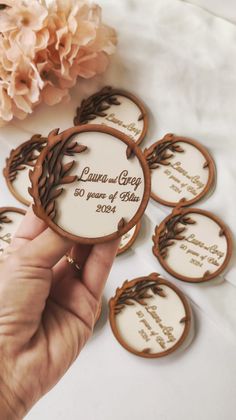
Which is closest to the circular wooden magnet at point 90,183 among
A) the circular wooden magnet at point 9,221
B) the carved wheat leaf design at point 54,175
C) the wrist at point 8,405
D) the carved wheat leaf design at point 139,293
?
A: the carved wheat leaf design at point 54,175

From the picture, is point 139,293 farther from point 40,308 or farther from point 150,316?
point 40,308

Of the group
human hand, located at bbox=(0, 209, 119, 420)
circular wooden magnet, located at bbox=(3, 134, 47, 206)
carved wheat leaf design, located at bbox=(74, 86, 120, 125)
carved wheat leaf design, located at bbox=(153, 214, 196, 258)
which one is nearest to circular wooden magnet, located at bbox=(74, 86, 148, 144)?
carved wheat leaf design, located at bbox=(74, 86, 120, 125)

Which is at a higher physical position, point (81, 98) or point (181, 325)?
point (81, 98)

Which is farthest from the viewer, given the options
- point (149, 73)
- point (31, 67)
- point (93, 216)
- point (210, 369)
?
point (149, 73)

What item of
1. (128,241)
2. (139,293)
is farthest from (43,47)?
(139,293)

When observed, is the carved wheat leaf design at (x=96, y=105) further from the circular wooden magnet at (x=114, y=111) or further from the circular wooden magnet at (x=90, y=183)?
the circular wooden magnet at (x=90, y=183)

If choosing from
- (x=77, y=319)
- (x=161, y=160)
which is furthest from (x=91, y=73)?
(x=77, y=319)

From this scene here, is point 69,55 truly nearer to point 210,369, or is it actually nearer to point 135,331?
point 135,331
